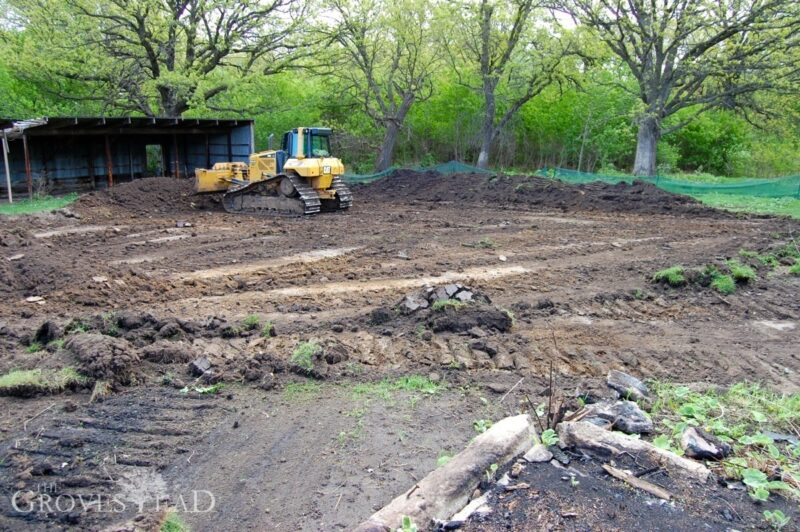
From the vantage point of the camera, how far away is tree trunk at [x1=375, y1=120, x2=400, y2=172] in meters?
29.5

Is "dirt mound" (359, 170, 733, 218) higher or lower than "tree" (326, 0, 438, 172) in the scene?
lower

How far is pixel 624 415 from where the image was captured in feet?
16.3

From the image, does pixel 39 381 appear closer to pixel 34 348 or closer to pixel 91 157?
pixel 34 348

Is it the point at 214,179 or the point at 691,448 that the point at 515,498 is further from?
the point at 214,179

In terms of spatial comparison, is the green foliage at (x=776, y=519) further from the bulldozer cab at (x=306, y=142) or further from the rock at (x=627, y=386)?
the bulldozer cab at (x=306, y=142)

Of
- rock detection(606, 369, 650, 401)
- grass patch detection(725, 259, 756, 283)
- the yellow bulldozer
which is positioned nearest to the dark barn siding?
the yellow bulldozer

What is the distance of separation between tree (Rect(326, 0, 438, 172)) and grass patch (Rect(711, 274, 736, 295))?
787 inches

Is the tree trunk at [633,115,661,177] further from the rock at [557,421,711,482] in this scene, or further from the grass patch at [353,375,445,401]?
the rock at [557,421,711,482]

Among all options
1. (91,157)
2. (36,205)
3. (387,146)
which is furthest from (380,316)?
(387,146)

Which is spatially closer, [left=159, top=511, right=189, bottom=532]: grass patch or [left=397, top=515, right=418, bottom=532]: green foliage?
[left=397, top=515, right=418, bottom=532]: green foliage

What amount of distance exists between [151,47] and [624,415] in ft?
79.2

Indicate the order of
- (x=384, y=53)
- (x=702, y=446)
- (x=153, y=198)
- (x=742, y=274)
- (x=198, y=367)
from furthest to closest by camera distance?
(x=384, y=53)
(x=153, y=198)
(x=742, y=274)
(x=198, y=367)
(x=702, y=446)

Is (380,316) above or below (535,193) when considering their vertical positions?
below

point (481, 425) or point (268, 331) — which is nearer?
point (481, 425)
